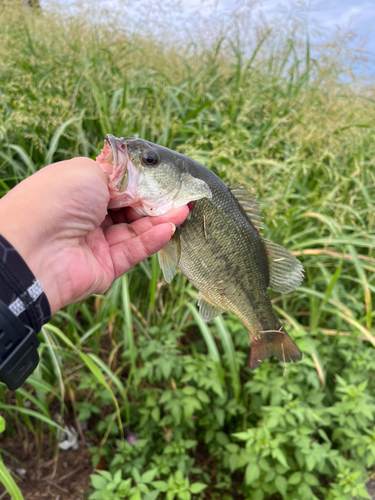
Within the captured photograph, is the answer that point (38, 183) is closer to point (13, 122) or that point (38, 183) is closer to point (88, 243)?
point (88, 243)

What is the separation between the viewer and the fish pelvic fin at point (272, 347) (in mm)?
1536

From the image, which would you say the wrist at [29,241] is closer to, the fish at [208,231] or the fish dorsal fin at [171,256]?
the fish at [208,231]

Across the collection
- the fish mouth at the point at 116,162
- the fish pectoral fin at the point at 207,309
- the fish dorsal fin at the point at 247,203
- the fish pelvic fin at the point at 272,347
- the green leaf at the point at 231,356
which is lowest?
the green leaf at the point at 231,356

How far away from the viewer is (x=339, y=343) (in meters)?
2.21

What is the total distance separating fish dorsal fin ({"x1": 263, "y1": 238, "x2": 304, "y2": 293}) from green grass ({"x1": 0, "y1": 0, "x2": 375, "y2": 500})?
729 millimetres

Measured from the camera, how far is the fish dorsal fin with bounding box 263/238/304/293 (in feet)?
4.61

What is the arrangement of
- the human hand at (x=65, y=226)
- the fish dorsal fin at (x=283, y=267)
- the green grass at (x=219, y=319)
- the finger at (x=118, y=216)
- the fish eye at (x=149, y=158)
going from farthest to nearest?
the green grass at (x=219, y=319) → the finger at (x=118, y=216) → the fish dorsal fin at (x=283, y=267) → the fish eye at (x=149, y=158) → the human hand at (x=65, y=226)

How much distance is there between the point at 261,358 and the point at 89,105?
2.42 m

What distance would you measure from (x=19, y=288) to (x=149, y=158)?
63 centimetres

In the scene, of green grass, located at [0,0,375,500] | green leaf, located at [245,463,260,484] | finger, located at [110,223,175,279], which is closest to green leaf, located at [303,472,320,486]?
green grass, located at [0,0,375,500]

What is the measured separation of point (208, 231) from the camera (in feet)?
4.38

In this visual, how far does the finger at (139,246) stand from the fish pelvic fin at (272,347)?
59 centimetres

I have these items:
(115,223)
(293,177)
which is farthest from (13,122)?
(293,177)

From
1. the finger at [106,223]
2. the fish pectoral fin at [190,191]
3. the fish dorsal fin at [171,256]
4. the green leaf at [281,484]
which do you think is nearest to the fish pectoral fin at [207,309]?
the fish dorsal fin at [171,256]
